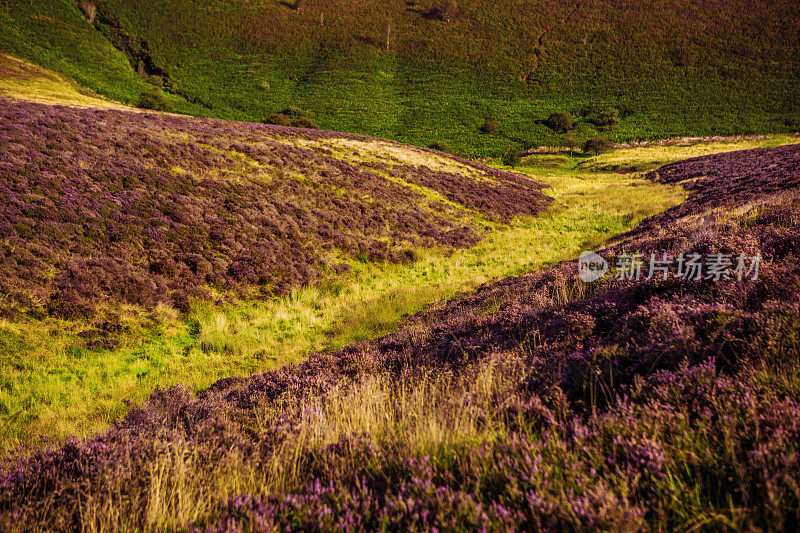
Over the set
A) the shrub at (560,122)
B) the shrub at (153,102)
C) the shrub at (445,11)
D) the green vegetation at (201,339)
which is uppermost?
the shrub at (445,11)

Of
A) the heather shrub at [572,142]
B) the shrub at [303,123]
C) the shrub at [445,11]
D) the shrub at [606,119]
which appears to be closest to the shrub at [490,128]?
the heather shrub at [572,142]

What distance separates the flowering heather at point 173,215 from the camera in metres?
8.48

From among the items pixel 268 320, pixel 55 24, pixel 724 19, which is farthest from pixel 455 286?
pixel 724 19

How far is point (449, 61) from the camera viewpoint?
10144cm

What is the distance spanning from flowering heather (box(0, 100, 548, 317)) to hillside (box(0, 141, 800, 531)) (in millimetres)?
5653

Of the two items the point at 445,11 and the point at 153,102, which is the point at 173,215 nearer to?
the point at 153,102

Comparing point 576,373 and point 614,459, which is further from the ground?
point 614,459

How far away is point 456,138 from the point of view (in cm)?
7181

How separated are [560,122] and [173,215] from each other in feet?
281

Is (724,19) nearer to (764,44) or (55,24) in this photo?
(764,44)

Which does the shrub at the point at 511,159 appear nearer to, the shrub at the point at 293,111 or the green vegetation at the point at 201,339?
the shrub at the point at 293,111

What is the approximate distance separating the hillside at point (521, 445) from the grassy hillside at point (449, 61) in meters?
68.9

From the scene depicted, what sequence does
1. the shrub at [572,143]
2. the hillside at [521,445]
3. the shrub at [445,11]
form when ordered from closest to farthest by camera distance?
the hillside at [521,445], the shrub at [572,143], the shrub at [445,11]

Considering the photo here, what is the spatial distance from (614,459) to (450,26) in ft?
442
